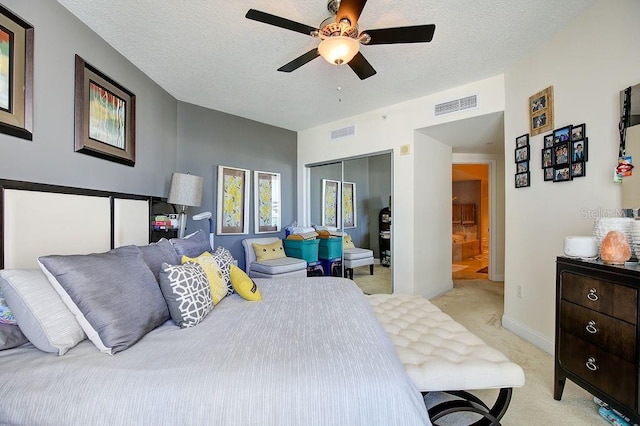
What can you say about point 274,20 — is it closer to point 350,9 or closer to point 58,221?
point 350,9

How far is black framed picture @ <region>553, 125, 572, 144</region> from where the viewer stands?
219 cm

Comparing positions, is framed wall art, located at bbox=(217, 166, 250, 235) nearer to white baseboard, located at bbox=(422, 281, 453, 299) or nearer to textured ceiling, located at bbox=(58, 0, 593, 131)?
textured ceiling, located at bbox=(58, 0, 593, 131)

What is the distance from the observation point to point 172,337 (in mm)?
1284

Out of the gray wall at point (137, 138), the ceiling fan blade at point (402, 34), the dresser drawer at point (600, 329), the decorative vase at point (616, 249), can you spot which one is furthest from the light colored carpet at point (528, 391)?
the gray wall at point (137, 138)

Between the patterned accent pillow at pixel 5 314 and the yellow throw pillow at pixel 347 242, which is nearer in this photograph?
the patterned accent pillow at pixel 5 314

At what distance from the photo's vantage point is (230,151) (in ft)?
13.5

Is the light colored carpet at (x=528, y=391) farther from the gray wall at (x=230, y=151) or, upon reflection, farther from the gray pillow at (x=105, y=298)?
the gray wall at (x=230, y=151)

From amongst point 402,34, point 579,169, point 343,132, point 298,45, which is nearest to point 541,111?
point 579,169

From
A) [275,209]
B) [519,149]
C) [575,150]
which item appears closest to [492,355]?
[575,150]

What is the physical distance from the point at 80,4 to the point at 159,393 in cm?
256

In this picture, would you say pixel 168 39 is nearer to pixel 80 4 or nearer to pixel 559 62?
pixel 80 4

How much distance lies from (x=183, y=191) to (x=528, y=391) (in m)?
3.48

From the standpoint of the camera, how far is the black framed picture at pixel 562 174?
2.20m

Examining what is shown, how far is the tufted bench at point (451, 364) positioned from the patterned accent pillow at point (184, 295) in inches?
43.5
